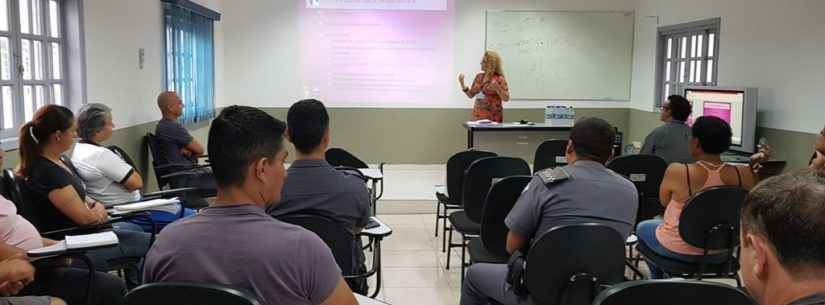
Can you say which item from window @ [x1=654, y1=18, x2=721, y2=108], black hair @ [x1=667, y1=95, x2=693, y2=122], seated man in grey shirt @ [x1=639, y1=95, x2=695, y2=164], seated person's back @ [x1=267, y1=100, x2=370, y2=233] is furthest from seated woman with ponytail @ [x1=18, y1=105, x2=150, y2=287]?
window @ [x1=654, y1=18, x2=721, y2=108]

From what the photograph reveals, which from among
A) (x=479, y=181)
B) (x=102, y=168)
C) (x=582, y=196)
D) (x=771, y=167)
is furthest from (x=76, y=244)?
(x=771, y=167)

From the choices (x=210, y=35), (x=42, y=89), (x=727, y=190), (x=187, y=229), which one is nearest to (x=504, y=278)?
(x=727, y=190)

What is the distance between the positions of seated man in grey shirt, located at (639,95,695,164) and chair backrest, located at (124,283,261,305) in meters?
3.90

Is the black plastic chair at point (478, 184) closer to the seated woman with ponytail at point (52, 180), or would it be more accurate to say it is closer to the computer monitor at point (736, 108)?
the seated woman with ponytail at point (52, 180)

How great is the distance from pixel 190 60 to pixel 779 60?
5.16 m

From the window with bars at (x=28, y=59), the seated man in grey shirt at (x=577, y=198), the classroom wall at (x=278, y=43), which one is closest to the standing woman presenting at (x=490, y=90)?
the classroom wall at (x=278, y=43)

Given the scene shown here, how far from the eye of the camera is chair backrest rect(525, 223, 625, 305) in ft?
7.29

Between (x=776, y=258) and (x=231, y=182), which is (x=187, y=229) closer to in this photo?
(x=231, y=182)

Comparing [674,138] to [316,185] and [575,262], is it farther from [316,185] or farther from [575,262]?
[316,185]

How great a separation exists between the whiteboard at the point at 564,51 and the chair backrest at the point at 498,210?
16.4 feet

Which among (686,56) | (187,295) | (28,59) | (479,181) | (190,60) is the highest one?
(686,56)

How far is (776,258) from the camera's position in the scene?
3.50ft

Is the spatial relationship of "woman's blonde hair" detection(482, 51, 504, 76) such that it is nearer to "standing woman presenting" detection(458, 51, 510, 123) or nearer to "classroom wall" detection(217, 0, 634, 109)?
"standing woman presenting" detection(458, 51, 510, 123)

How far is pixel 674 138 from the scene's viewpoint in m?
4.65
